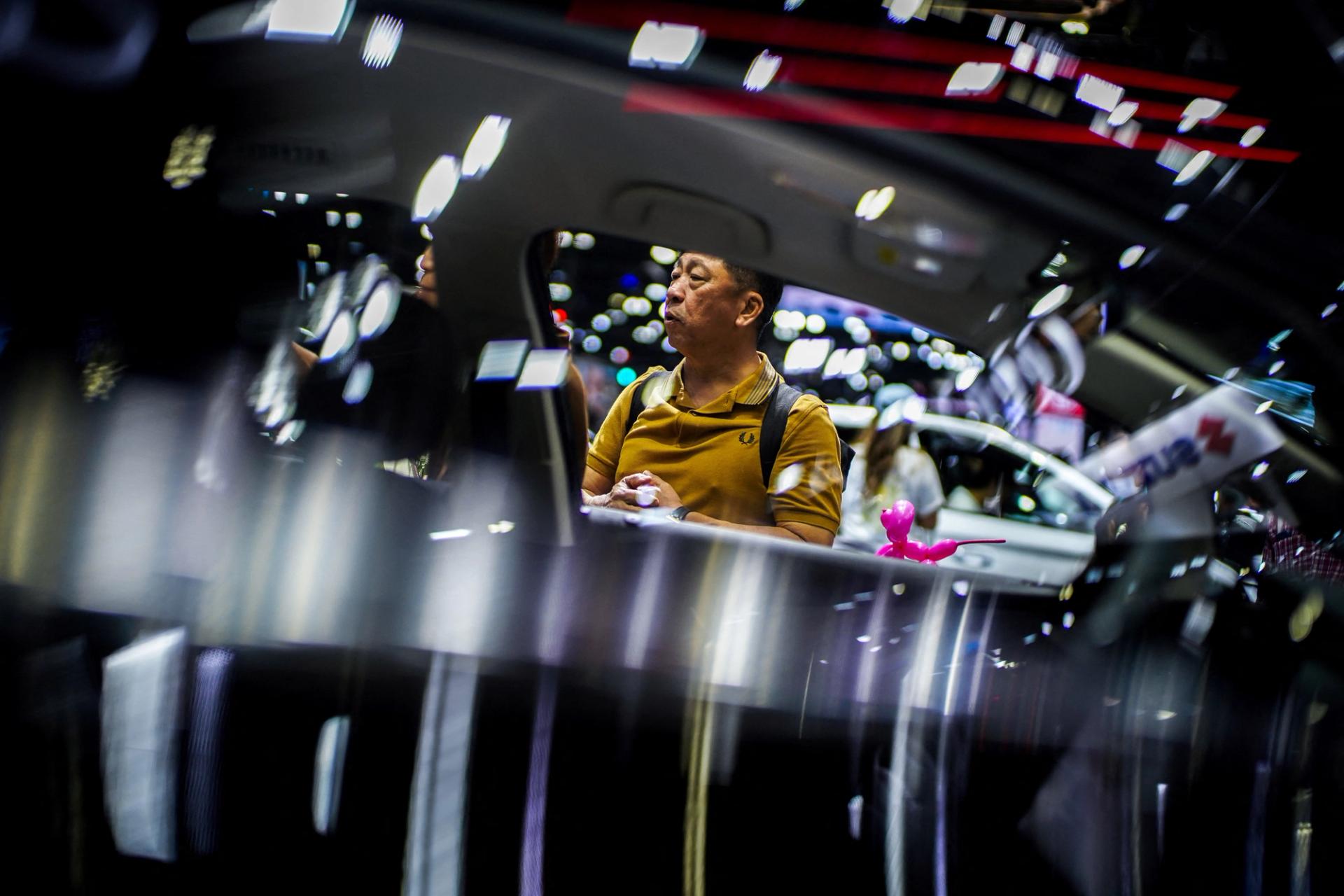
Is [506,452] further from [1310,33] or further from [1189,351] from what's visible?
[1310,33]

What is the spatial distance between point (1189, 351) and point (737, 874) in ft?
2.87

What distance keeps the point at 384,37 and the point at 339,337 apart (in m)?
0.34

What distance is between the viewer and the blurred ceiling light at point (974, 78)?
4.05 feet

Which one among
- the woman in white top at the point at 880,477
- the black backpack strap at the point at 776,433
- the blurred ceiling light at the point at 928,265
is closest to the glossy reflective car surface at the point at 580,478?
the blurred ceiling light at the point at 928,265

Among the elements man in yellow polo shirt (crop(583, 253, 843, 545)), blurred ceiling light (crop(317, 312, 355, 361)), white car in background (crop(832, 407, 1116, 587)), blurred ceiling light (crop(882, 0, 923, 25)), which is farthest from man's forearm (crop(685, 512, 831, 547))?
blurred ceiling light (crop(882, 0, 923, 25))

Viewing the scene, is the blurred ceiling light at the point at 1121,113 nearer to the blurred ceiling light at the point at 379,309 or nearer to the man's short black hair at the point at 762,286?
the man's short black hair at the point at 762,286

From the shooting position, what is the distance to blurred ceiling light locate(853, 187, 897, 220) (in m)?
1.14

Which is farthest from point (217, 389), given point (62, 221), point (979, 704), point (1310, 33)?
point (1310, 33)

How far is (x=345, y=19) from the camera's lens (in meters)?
1.05

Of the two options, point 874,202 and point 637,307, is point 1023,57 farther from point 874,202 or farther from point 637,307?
point 637,307

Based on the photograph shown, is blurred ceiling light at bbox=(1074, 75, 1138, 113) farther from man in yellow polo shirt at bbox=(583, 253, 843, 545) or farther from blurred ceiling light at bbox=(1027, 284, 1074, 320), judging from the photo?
man in yellow polo shirt at bbox=(583, 253, 843, 545)

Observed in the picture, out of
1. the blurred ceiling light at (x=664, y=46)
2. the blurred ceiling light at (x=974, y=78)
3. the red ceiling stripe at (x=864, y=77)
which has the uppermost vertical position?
the blurred ceiling light at (x=974, y=78)

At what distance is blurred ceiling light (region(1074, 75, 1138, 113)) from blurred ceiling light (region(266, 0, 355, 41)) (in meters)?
0.98

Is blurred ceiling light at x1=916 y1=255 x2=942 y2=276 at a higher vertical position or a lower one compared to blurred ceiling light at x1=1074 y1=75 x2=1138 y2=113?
lower
